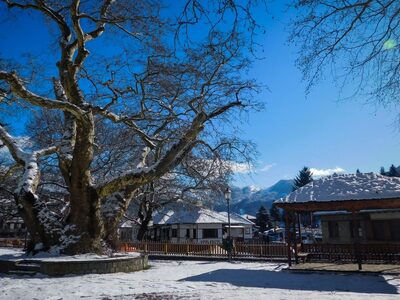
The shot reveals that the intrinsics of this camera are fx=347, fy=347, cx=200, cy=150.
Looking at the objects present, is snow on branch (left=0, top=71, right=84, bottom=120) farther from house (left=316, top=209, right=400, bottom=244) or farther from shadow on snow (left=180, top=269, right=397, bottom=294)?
house (left=316, top=209, right=400, bottom=244)

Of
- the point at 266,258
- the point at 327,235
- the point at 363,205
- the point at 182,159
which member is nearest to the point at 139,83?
the point at 182,159

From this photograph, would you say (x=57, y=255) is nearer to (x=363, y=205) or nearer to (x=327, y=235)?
(x=363, y=205)

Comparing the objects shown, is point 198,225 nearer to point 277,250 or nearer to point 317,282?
point 277,250

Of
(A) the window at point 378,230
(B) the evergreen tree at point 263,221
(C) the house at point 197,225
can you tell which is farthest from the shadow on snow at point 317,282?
(B) the evergreen tree at point 263,221

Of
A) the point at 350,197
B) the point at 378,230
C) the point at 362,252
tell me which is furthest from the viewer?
the point at 378,230

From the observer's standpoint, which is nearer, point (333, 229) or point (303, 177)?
point (333, 229)

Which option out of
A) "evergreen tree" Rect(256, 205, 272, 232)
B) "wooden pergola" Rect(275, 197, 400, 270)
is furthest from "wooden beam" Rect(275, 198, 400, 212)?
"evergreen tree" Rect(256, 205, 272, 232)

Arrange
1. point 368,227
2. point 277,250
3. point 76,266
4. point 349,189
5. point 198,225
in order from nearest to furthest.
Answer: point 76,266, point 349,189, point 277,250, point 368,227, point 198,225

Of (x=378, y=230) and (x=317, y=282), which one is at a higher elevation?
(x=378, y=230)

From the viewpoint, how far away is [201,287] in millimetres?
10258

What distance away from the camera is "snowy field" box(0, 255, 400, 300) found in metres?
8.59

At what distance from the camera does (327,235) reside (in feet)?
91.1

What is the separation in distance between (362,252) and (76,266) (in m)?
14.3

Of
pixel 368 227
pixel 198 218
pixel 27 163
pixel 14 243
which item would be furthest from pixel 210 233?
pixel 27 163
